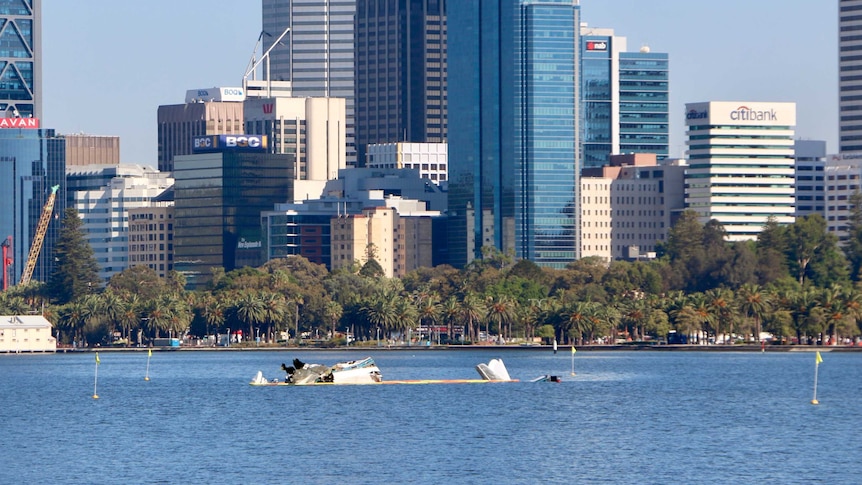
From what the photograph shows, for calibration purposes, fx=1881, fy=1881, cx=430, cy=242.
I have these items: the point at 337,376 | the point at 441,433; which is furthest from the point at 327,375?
the point at 441,433

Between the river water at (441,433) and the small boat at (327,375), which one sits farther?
the small boat at (327,375)

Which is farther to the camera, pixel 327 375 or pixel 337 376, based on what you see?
pixel 337 376

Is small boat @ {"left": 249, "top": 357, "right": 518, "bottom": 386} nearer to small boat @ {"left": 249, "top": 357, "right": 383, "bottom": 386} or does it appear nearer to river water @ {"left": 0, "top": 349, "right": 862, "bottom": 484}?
small boat @ {"left": 249, "top": 357, "right": 383, "bottom": 386}

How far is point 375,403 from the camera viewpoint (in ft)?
500

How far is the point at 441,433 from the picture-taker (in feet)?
408

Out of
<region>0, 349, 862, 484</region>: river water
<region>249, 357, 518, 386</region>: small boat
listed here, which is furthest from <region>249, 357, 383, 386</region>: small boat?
<region>0, 349, 862, 484</region>: river water

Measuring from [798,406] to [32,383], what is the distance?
85063mm

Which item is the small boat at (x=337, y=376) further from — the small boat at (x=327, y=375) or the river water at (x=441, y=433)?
the river water at (x=441, y=433)

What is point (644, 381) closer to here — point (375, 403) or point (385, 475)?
point (375, 403)

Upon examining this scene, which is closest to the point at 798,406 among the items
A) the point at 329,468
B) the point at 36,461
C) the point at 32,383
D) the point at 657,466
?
the point at 657,466

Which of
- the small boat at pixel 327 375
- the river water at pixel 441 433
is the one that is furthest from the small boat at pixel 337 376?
the river water at pixel 441 433

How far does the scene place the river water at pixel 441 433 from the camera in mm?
102125

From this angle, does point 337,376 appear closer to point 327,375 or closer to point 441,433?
point 327,375

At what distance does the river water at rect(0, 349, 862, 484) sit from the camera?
10212 cm
